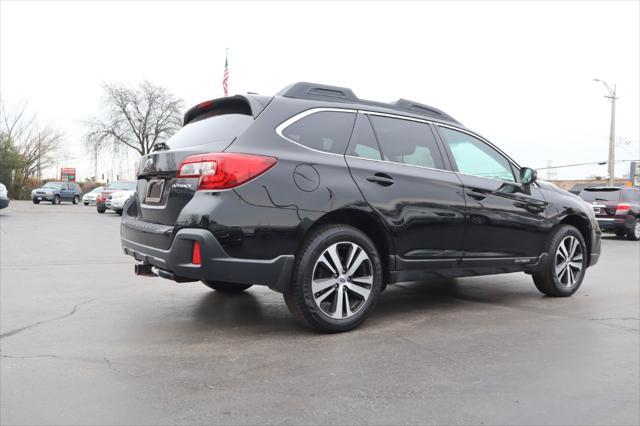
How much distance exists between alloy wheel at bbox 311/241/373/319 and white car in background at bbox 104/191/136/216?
68.8 feet

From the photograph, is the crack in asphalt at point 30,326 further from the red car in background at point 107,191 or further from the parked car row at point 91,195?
the red car in background at point 107,191

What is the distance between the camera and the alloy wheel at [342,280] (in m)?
3.95

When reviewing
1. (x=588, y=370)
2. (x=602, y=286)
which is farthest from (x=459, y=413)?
(x=602, y=286)

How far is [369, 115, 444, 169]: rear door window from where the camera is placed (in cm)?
451

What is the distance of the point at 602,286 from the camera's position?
662cm

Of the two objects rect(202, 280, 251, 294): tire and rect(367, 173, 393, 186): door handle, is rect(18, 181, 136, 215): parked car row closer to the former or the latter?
rect(202, 280, 251, 294): tire

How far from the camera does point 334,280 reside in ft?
13.1

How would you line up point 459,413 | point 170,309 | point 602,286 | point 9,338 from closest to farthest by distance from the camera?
point 459,413, point 9,338, point 170,309, point 602,286

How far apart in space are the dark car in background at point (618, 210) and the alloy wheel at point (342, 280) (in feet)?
43.5

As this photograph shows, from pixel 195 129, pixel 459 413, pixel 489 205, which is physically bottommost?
pixel 459 413

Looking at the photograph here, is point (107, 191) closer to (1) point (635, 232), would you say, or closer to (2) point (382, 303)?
(1) point (635, 232)

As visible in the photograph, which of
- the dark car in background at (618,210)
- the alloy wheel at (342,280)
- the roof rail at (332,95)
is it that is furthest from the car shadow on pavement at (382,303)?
the dark car in background at (618,210)

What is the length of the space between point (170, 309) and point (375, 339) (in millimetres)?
1973

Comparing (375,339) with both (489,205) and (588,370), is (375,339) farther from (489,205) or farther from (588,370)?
(489,205)
